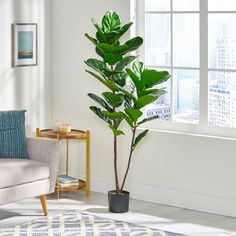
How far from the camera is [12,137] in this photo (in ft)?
18.6

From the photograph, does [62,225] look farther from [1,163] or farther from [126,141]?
[126,141]

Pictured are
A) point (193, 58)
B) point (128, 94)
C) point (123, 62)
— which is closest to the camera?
point (128, 94)

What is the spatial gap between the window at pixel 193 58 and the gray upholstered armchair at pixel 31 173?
1090 millimetres

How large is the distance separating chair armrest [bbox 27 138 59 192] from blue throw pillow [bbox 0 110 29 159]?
10 centimetres

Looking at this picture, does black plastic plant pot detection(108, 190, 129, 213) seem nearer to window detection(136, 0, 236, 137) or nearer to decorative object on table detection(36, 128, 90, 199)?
decorative object on table detection(36, 128, 90, 199)

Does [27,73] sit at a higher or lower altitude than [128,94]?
higher

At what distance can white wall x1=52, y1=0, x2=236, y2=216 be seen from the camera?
18.8ft

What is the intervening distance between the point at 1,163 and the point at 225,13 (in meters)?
2.23

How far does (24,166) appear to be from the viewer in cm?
539

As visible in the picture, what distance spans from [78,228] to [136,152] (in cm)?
123

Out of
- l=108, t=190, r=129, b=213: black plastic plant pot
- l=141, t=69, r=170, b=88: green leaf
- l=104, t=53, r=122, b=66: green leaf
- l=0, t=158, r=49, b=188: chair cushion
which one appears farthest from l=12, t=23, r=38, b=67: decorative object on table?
l=108, t=190, r=129, b=213: black plastic plant pot

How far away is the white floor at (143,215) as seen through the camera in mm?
5301

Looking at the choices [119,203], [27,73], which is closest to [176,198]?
[119,203]

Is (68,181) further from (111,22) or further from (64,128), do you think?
(111,22)
